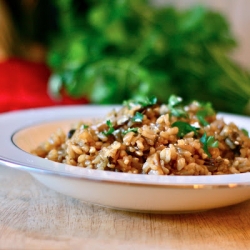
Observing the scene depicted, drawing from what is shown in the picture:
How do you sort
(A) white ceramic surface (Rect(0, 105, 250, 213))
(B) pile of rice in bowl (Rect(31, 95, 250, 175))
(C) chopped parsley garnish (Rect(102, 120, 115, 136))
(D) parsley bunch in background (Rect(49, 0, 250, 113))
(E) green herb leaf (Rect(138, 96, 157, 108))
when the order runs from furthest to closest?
(D) parsley bunch in background (Rect(49, 0, 250, 113)) → (E) green herb leaf (Rect(138, 96, 157, 108)) → (C) chopped parsley garnish (Rect(102, 120, 115, 136)) → (B) pile of rice in bowl (Rect(31, 95, 250, 175)) → (A) white ceramic surface (Rect(0, 105, 250, 213))

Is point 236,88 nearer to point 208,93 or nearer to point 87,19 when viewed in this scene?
point 208,93

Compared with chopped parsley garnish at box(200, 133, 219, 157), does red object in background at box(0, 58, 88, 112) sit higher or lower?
lower

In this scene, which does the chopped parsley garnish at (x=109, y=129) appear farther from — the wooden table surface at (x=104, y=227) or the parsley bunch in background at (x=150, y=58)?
the parsley bunch in background at (x=150, y=58)

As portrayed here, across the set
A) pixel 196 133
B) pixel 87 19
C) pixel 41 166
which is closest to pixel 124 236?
pixel 41 166

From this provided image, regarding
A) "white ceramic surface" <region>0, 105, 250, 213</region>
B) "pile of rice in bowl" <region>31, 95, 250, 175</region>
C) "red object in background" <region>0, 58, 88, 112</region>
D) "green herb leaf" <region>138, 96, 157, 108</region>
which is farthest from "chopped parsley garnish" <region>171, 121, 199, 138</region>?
"red object in background" <region>0, 58, 88, 112</region>

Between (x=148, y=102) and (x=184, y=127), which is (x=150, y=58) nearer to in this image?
(x=148, y=102)

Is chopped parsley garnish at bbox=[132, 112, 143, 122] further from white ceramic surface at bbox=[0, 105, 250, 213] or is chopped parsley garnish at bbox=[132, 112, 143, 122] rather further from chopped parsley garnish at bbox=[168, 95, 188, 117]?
white ceramic surface at bbox=[0, 105, 250, 213]

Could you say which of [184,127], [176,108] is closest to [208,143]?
[184,127]
